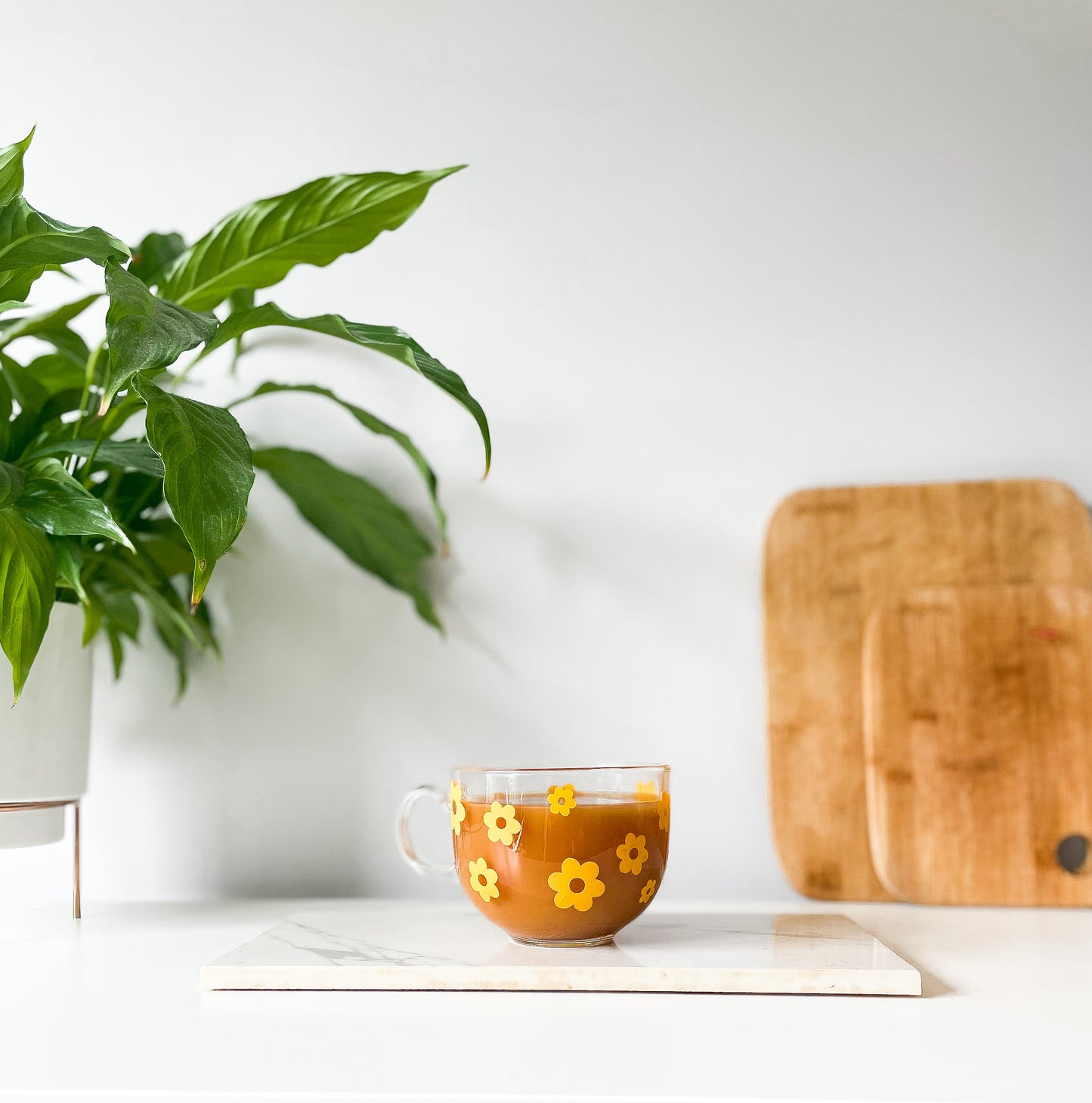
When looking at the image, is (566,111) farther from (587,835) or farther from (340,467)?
(587,835)

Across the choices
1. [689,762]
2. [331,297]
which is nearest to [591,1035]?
[689,762]

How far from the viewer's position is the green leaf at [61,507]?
657mm

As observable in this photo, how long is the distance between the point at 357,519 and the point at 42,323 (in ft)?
1.03

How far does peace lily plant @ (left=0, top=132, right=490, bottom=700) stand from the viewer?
0.57 metres

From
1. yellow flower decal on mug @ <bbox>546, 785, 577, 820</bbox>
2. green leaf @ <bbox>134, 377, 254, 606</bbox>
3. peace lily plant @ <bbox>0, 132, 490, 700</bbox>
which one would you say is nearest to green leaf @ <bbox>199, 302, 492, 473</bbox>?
peace lily plant @ <bbox>0, 132, 490, 700</bbox>

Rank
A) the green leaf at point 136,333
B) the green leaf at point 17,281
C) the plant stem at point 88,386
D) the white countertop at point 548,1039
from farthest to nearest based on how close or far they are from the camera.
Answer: the plant stem at point 88,386, the green leaf at point 17,281, the green leaf at point 136,333, the white countertop at point 548,1039

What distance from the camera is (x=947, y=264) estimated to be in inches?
36.5

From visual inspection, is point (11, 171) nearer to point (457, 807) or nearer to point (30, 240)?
point (30, 240)

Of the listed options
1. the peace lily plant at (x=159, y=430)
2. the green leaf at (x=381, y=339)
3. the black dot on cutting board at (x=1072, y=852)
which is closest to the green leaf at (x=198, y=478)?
the peace lily plant at (x=159, y=430)

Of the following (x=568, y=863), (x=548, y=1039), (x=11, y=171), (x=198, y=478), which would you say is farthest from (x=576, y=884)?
(x=11, y=171)

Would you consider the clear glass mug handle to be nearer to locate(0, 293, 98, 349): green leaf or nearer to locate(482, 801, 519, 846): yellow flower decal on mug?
locate(482, 801, 519, 846): yellow flower decal on mug

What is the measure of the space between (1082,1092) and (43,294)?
1.08 m

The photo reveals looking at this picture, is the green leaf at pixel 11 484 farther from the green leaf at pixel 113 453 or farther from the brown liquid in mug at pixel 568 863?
the brown liquid in mug at pixel 568 863

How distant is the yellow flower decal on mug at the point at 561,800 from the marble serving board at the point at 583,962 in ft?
0.29
